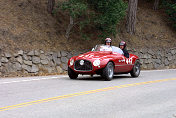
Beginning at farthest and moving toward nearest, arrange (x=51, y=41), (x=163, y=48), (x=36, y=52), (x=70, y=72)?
1. (x=163, y=48)
2. (x=51, y=41)
3. (x=36, y=52)
4. (x=70, y=72)

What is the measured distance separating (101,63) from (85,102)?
194 inches

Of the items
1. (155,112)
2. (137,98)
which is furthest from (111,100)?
(155,112)

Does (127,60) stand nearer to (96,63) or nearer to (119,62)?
(119,62)

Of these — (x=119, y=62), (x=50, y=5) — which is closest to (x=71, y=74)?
(x=119, y=62)

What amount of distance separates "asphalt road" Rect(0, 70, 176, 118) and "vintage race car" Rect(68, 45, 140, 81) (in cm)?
199

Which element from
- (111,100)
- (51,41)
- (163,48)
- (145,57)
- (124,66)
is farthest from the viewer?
(163,48)

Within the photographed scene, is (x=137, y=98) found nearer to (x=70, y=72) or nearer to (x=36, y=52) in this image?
(x=70, y=72)

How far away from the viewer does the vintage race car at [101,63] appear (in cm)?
1348

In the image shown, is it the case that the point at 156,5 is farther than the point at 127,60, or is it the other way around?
the point at 156,5

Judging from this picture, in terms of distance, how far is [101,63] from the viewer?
13406 millimetres

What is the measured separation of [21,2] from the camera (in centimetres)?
2245

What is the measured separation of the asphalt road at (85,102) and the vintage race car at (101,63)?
199 centimetres

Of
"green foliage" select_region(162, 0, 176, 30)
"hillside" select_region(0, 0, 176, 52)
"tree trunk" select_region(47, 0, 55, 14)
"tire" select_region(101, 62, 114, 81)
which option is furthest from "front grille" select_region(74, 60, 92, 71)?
"green foliage" select_region(162, 0, 176, 30)

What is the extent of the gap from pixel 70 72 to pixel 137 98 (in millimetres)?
5160
